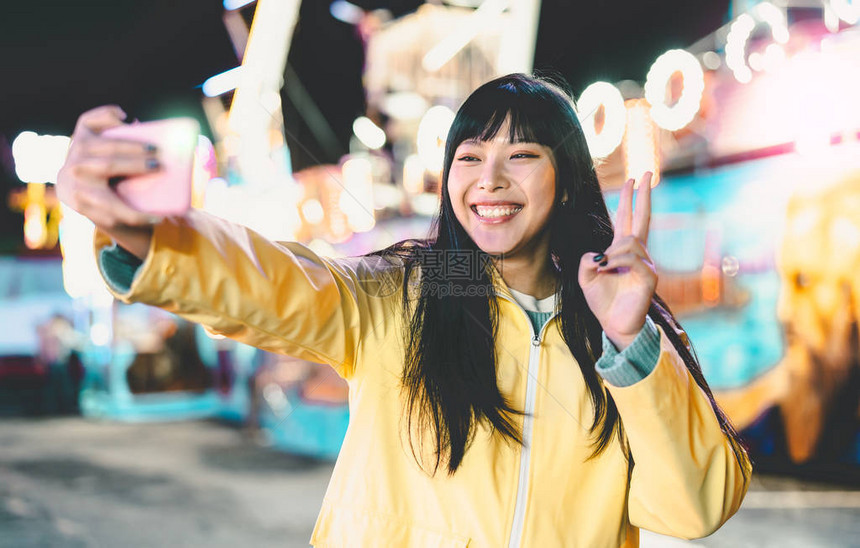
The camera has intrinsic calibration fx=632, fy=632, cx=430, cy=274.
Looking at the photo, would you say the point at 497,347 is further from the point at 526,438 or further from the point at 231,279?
the point at 231,279

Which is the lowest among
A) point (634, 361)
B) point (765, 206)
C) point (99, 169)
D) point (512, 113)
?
point (634, 361)

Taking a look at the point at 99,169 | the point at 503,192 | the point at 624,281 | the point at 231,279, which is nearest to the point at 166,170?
the point at 99,169

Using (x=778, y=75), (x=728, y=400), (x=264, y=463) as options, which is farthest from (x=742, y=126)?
(x=264, y=463)

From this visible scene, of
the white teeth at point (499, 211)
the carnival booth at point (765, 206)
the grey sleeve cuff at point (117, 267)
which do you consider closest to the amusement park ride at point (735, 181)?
the carnival booth at point (765, 206)

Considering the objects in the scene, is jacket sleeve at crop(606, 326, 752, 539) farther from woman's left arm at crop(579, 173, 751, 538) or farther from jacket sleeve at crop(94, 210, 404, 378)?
jacket sleeve at crop(94, 210, 404, 378)

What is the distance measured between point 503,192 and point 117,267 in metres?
0.83

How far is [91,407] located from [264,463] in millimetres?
5476

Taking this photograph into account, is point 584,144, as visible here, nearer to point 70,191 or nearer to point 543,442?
point 543,442

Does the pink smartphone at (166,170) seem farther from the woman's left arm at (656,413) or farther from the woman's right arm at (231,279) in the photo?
the woman's left arm at (656,413)

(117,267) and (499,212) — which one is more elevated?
(499,212)

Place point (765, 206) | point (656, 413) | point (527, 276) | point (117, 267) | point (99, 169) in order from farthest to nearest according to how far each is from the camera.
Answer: point (765, 206) → point (527, 276) → point (656, 413) → point (117, 267) → point (99, 169)

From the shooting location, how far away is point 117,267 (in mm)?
1059

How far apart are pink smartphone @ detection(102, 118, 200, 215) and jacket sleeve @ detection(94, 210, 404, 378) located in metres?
0.09

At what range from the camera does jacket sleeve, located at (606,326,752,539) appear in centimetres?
124
